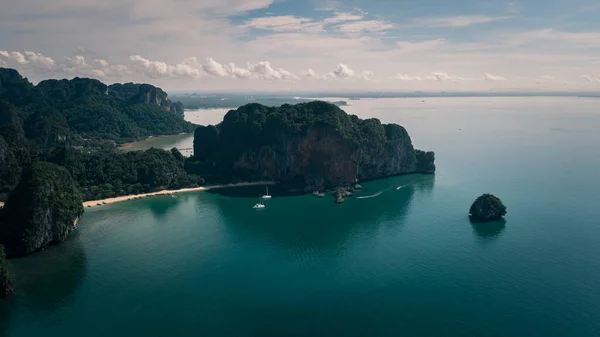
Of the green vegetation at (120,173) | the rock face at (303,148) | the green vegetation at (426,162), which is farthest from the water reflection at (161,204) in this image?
the green vegetation at (426,162)

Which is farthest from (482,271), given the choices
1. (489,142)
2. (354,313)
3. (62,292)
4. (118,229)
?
(489,142)

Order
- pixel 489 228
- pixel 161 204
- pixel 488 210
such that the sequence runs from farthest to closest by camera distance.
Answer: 1. pixel 161 204
2. pixel 488 210
3. pixel 489 228

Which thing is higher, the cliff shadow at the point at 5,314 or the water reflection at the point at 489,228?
the water reflection at the point at 489,228

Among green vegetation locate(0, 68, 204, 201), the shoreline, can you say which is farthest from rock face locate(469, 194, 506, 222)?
green vegetation locate(0, 68, 204, 201)

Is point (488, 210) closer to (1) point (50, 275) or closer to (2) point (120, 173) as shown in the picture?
(1) point (50, 275)

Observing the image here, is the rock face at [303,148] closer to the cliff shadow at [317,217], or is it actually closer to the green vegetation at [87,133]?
the cliff shadow at [317,217]

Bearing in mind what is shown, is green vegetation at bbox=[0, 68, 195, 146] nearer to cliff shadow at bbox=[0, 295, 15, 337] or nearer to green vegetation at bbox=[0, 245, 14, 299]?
green vegetation at bbox=[0, 245, 14, 299]

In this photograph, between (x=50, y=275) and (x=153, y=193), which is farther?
(x=153, y=193)

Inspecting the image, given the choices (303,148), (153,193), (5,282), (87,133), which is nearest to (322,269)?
(5,282)
